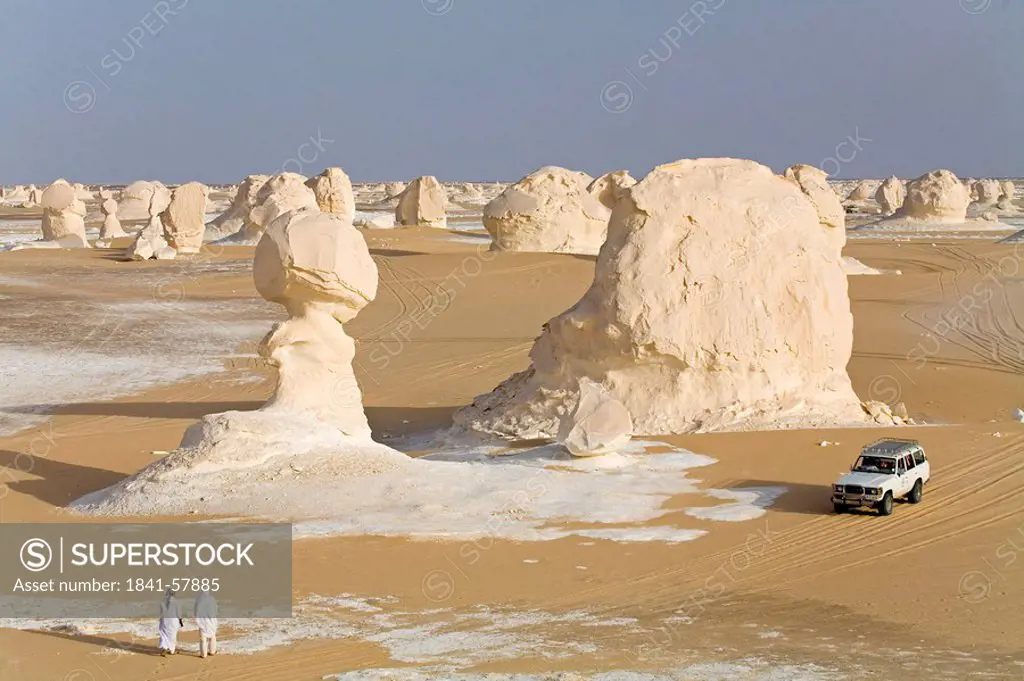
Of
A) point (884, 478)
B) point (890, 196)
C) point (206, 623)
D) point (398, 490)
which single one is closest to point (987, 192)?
point (890, 196)

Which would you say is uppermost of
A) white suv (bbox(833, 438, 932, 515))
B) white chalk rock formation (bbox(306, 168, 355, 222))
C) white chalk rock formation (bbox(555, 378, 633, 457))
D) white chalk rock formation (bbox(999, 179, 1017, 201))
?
white chalk rock formation (bbox(999, 179, 1017, 201))

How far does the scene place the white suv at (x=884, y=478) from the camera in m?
13.2

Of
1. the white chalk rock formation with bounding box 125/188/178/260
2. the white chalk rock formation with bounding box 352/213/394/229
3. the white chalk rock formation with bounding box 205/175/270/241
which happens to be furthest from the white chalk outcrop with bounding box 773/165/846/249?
the white chalk rock formation with bounding box 205/175/270/241

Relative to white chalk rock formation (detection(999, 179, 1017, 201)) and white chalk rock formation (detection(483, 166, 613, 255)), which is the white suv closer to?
white chalk rock formation (detection(483, 166, 613, 255))

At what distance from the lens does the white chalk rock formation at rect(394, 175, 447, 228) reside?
5491cm

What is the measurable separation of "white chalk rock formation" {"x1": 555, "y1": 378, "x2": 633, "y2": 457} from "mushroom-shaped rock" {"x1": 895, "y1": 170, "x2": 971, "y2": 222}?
47.1 meters

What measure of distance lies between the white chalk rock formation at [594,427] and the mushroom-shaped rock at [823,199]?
45.5ft

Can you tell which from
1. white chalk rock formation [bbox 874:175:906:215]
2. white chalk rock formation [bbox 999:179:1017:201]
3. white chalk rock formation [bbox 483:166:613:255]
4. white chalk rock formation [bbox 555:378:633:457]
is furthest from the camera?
white chalk rock formation [bbox 999:179:1017:201]

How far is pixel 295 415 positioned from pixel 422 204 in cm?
3965

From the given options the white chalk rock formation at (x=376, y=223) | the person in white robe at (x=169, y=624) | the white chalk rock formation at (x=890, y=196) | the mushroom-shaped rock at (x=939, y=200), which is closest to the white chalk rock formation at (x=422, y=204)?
the white chalk rock formation at (x=376, y=223)

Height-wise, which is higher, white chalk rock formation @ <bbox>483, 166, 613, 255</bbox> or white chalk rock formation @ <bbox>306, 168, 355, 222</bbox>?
white chalk rock formation @ <bbox>306, 168, 355, 222</bbox>

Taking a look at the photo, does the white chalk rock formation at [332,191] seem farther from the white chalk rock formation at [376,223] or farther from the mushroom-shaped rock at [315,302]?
the mushroom-shaped rock at [315,302]

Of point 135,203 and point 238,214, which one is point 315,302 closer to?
point 238,214

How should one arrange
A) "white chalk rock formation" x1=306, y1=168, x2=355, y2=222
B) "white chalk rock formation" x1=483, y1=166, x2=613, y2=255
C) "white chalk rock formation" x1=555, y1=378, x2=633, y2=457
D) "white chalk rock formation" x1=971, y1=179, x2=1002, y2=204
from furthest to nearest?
"white chalk rock formation" x1=971, y1=179, x2=1002, y2=204, "white chalk rock formation" x1=306, y1=168, x2=355, y2=222, "white chalk rock formation" x1=483, y1=166, x2=613, y2=255, "white chalk rock formation" x1=555, y1=378, x2=633, y2=457
